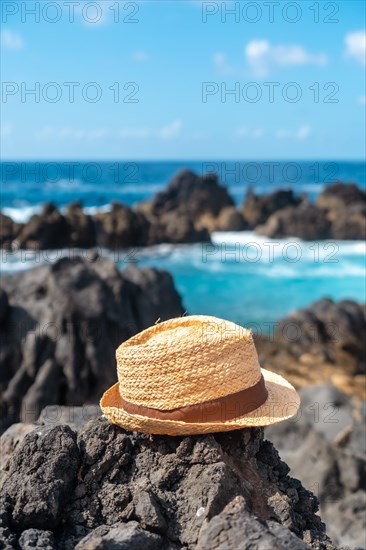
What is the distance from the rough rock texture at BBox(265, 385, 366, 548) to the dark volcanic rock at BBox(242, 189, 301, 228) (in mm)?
31255

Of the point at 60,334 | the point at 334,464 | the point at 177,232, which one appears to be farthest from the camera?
the point at 177,232

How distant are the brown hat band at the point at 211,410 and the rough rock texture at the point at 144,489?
0.09 m

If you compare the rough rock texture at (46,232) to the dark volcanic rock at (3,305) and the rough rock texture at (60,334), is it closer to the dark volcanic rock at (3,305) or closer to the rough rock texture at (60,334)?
the rough rock texture at (60,334)

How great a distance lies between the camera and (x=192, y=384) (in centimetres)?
314

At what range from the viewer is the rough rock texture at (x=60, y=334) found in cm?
1002

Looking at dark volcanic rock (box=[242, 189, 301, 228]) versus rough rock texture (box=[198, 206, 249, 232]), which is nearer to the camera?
rough rock texture (box=[198, 206, 249, 232])

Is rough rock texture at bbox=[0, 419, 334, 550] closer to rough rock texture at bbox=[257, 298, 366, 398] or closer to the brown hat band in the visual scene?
the brown hat band

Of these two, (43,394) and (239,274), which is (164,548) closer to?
(43,394)

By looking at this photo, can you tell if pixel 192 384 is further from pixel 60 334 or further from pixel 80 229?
pixel 80 229

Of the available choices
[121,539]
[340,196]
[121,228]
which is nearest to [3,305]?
[121,539]

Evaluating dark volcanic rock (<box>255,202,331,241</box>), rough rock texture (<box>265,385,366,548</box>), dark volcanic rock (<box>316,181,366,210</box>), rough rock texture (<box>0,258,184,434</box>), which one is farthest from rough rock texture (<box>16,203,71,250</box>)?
rough rock texture (<box>265,385,366,548</box>)

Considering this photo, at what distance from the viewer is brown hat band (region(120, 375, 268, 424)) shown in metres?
3.11

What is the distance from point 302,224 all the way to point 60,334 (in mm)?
26143

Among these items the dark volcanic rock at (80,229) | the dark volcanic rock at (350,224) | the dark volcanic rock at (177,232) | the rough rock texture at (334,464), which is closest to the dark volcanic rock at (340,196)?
the dark volcanic rock at (350,224)
